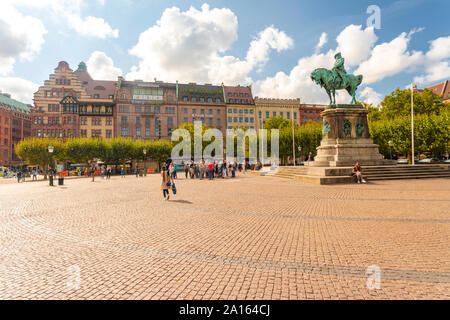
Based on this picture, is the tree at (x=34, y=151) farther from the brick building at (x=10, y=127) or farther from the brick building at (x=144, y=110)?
the brick building at (x=10, y=127)

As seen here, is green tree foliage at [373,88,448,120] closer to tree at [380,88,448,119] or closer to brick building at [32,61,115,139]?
tree at [380,88,448,119]

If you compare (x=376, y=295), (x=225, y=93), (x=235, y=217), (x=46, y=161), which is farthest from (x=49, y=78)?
(x=376, y=295)

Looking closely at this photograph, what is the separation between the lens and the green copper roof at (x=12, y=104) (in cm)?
6711

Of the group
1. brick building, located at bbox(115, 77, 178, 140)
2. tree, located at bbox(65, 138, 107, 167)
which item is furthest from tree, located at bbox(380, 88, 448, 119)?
tree, located at bbox(65, 138, 107, 167)

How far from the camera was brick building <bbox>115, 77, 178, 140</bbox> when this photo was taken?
2357 inches

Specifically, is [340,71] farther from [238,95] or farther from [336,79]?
[238,95]

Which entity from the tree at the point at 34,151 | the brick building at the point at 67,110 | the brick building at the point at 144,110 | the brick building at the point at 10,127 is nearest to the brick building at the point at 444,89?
the brick building at the point at 144,110

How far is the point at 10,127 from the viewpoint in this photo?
6681cm

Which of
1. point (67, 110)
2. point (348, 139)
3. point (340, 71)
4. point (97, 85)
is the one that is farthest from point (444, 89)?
point (67, 110)

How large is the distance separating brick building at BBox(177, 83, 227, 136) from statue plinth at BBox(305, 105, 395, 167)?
4656 centimetres

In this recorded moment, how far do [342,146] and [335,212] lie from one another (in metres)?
13.9

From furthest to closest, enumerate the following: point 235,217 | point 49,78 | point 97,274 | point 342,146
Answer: point 49,78 < point 342,146 < point 235,217 < point 97,274

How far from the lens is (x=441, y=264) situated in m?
3.72
